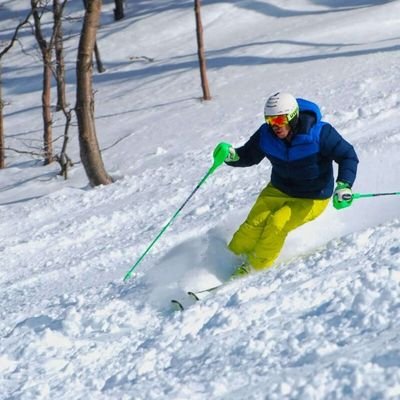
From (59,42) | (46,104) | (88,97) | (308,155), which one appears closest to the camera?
(308,155)

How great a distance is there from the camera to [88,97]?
11.9 metres

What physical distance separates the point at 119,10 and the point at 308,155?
23.0 metres

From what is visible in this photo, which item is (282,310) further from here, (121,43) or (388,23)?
(121,43)

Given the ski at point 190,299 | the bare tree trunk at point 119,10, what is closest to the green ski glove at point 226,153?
the ski at point 190,299

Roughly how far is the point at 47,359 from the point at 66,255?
368 cm

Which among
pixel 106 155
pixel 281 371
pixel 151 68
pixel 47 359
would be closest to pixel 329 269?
pixel 281 371

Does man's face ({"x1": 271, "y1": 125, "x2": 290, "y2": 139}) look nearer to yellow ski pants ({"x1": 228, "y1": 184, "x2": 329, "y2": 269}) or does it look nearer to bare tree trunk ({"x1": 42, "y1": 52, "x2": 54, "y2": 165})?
yellow ski pants ({"x1": 228, "y1": 184, "x2": 329, "y2": 269})

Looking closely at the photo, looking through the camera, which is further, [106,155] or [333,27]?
[333,27]

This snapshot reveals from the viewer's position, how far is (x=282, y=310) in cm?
483

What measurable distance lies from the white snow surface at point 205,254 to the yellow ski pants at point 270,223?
5.8 inches

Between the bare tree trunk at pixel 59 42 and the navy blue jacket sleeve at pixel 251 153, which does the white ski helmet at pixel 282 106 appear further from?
the bare tree trunk at pixel 59 42

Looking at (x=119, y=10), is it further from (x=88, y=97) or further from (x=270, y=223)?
(x=270, y=223)

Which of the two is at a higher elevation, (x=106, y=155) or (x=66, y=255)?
(x=66, y=255)

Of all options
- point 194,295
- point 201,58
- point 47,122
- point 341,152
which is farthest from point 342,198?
point 47,122
